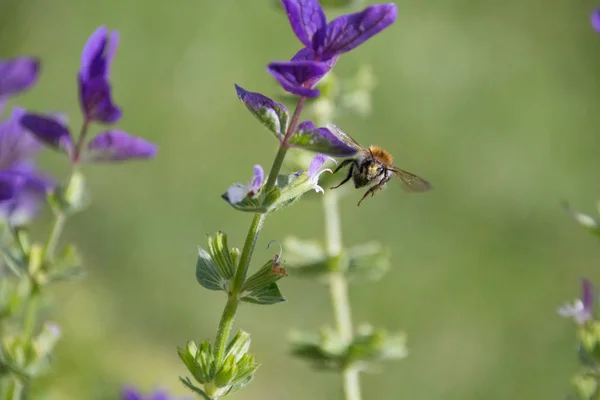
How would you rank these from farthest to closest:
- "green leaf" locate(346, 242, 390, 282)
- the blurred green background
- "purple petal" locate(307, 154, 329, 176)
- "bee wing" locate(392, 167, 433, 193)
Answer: the blurred green background
"green leaf" locate(346, 242, 390, 282)
"bee wing" locate(392, 167, 433, 193)
"purple petal" locate(307, 154, 329, 176)

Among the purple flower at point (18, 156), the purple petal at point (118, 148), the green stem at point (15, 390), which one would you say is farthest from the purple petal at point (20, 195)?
the green stem at point (15, 390)

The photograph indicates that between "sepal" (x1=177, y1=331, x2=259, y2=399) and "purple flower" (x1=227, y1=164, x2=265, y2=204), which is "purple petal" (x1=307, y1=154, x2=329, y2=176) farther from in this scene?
"sepal" (x1=177, y1=331, x2=259, y2=399)

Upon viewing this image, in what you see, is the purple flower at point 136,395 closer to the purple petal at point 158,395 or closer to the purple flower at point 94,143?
the purple petal at point 158,395

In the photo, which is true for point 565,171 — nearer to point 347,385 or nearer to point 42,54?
point 42,54

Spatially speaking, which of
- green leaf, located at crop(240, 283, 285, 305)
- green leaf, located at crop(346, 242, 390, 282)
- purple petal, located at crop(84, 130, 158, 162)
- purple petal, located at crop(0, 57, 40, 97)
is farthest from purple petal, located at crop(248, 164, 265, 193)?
green leaf, located at crop(346, 242, 390, 282)

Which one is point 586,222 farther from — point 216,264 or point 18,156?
point 18,156
